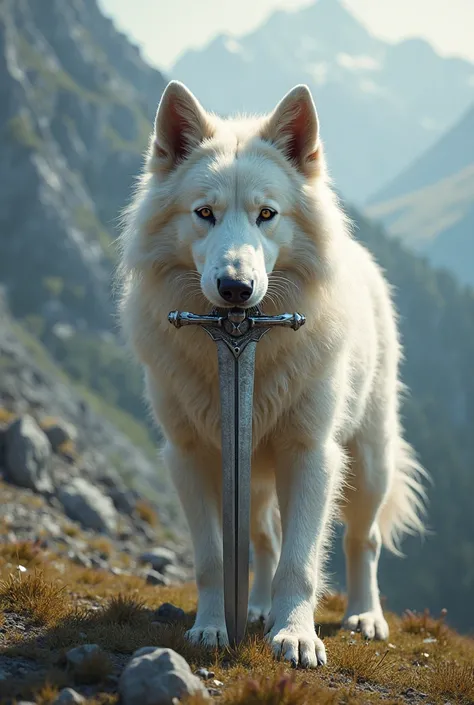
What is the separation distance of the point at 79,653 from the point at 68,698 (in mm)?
556

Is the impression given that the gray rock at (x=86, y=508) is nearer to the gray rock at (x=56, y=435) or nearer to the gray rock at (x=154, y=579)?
the gray rock at (x=56, y=435)

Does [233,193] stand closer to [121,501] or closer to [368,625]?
[368,625]

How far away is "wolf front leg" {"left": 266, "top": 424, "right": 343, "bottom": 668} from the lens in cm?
503

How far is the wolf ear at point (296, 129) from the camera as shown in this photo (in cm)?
561

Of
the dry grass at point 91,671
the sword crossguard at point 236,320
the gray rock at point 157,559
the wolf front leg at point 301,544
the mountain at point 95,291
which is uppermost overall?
the mountain at point 95,291

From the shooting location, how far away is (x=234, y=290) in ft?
15.3

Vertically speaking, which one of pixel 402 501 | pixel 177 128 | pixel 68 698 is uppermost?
pixel 177 128

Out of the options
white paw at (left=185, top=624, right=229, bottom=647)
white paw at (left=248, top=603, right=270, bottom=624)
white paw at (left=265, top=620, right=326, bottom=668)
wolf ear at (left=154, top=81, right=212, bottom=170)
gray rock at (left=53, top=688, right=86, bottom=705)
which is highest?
wolf ear at (left=154, top=81, right=212, bottom=170)

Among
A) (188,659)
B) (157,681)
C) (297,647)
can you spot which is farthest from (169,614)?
(157,681)

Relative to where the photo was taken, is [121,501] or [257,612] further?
[121,501]

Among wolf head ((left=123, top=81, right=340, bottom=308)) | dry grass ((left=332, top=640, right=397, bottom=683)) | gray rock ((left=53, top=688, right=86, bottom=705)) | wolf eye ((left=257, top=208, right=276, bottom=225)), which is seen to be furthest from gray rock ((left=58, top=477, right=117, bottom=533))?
gray rock ((left=53, top=688, right=86, bottom=705))

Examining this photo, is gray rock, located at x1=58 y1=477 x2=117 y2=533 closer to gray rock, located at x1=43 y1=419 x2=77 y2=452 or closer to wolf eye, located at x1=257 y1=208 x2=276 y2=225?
gray rock, located at x1=43 y1=419 x2=77 y2=452

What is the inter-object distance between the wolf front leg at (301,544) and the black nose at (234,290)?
1.32m

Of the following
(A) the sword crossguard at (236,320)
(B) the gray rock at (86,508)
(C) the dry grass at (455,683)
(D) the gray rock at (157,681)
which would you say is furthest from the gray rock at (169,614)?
(B) the gray rock at (86,508)
